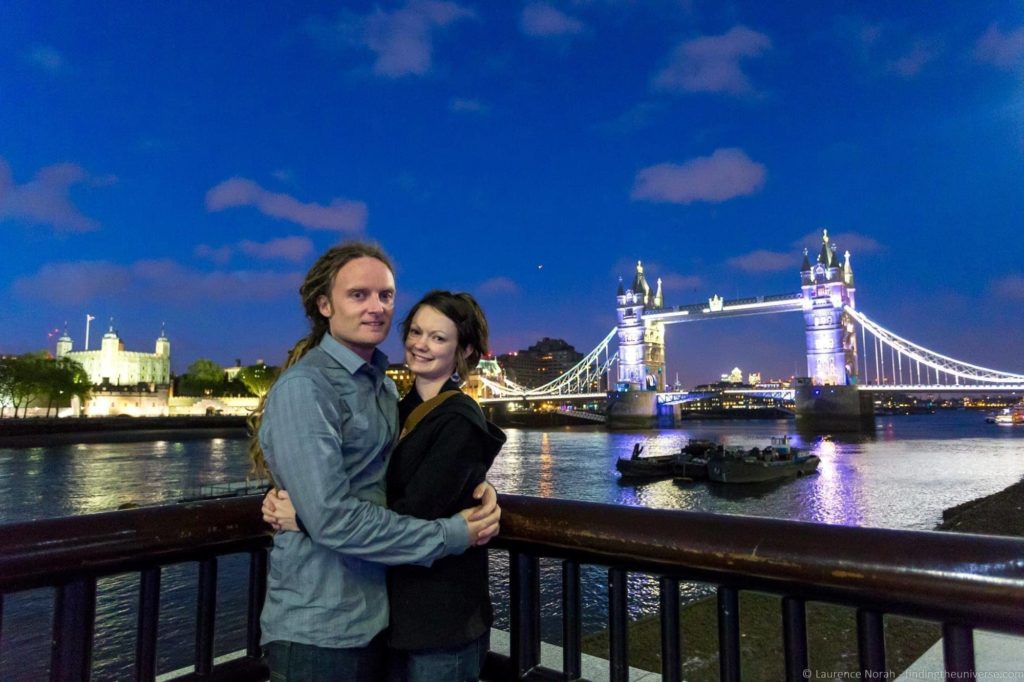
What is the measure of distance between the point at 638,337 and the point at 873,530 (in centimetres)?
8542

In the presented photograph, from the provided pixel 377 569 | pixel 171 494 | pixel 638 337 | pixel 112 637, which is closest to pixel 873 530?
pixel 377 569

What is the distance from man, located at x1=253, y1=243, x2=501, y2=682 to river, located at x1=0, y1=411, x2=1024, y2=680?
1.37 m

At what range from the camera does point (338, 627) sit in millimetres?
1628

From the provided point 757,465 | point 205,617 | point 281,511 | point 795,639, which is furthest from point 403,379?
point 795,639

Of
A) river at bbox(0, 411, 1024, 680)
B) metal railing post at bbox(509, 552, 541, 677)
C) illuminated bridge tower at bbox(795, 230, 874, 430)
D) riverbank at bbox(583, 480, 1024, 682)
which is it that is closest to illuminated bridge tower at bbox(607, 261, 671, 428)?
illuminated bridge tower at bbox(795, 230, 874, 430)

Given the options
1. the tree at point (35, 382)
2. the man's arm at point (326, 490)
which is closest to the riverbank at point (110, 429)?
the tree at point (35, 382)

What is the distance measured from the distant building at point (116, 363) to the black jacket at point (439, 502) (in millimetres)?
95858

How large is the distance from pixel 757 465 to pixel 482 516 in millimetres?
24727

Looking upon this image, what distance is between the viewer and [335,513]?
60.5 inches

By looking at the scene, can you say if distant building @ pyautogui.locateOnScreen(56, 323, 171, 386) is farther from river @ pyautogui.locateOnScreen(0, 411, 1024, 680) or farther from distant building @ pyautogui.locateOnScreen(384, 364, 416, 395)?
river @ pyautogui.locateOnScreen(0, 411, 1024, 680)

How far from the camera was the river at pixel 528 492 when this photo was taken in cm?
880

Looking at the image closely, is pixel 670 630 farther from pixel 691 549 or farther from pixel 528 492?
pixel 528 492

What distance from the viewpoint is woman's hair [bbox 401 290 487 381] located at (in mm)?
1943

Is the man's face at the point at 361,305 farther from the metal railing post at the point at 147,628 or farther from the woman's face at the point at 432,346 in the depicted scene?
the metal railing post at the point at 147,628
